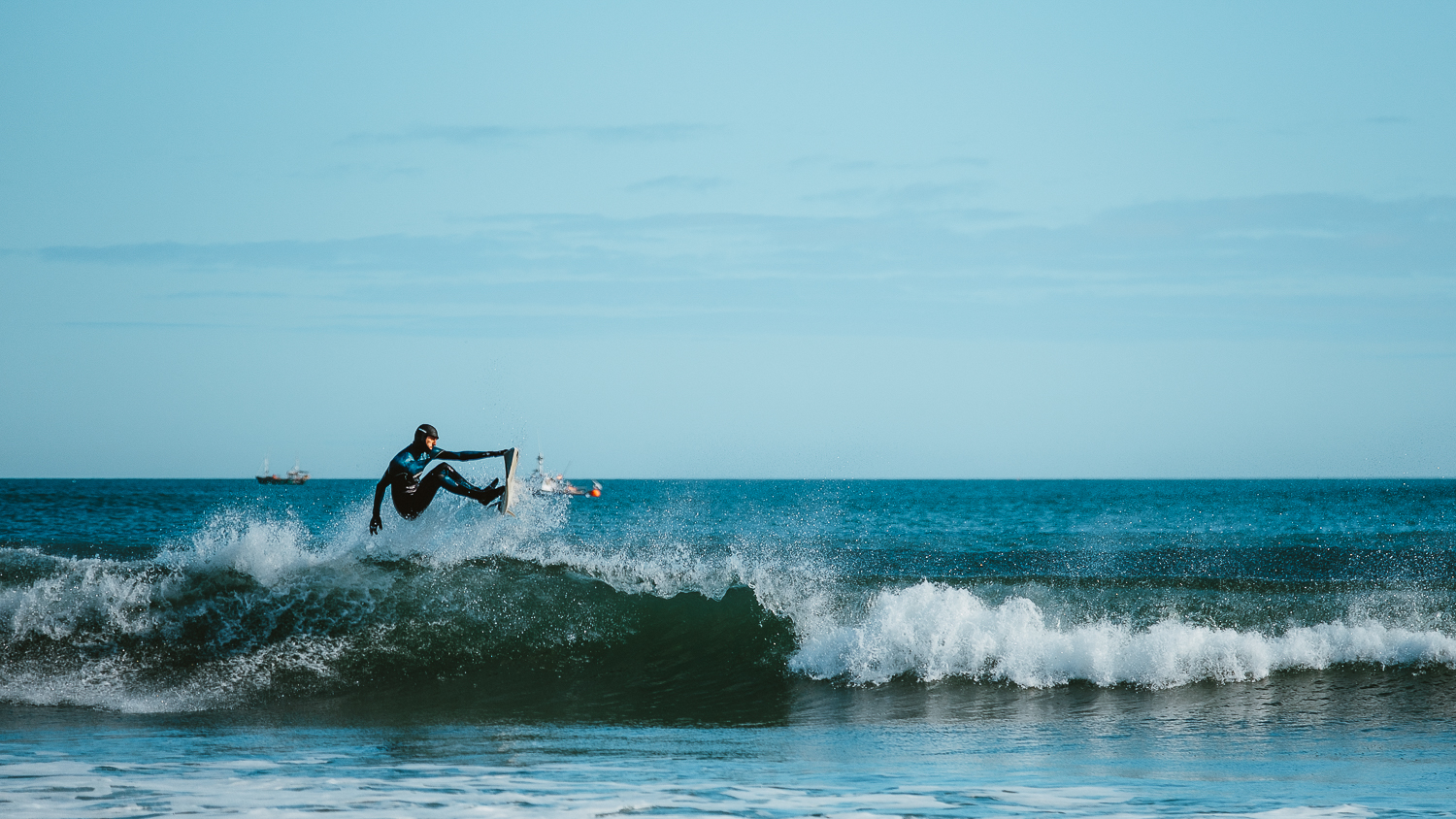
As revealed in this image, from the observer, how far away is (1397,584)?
15492 millimetres

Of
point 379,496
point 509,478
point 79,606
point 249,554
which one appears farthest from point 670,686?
point 79,606

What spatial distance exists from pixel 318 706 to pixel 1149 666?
889cm

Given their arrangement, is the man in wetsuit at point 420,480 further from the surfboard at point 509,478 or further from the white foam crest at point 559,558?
the white foam crest at point 559,558

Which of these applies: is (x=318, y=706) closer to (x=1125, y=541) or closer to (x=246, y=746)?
(x=246, y=746)

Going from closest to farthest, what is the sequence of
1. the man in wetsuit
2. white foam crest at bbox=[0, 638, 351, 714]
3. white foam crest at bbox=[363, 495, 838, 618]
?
white foam crest at bbox=[0, 638, 351, 714] → the man in wetsuit → white foam crest at bbox=[363, 495, 838, 618]

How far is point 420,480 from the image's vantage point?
12750mm

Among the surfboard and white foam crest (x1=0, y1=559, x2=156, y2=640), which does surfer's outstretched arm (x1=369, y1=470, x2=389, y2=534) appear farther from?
white foam crest (x1=0, y1=559, x2=156, y2=640)

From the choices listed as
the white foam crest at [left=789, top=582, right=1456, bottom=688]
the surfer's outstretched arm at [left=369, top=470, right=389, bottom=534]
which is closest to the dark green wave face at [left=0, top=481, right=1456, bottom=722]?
the white foam crest at [left=789, top=582, right=1456, bottom=688]

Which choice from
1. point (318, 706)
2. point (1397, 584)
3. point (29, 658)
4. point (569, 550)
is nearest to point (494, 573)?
point (569, 550)

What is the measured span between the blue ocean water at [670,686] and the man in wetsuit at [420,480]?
119cm

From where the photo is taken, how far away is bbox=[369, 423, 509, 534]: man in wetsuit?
12586 millimetres

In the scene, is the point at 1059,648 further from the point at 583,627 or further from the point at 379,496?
the point at 379,496

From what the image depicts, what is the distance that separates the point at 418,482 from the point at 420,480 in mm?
33

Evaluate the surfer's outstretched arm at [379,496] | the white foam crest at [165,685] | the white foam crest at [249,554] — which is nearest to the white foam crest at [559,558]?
the white foam crest at [249,554]
